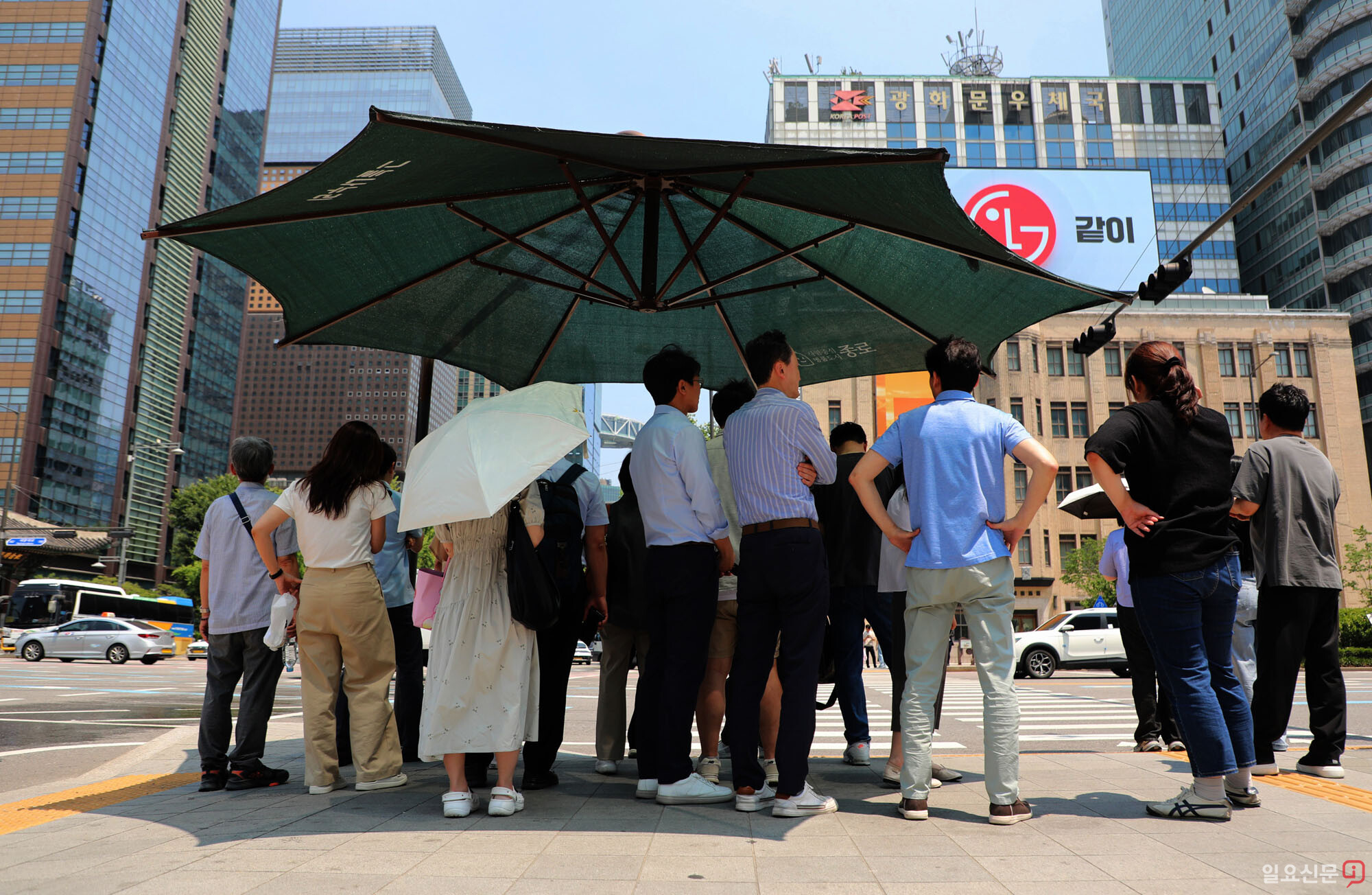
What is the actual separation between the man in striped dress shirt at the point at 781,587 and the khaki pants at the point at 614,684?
1355 millimetres

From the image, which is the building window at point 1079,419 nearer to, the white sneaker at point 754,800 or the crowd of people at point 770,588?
the crowd of people at point 770,588

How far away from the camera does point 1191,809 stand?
377 cm

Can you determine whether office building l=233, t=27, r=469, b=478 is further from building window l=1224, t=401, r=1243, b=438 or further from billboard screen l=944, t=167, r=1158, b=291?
building window l=1224, t=401, r=1243, b=438

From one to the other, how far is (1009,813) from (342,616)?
11.3 ft

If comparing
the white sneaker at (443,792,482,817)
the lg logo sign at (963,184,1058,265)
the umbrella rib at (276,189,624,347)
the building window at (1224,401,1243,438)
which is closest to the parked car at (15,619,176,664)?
the umbrella rib at (276,189,624,347)

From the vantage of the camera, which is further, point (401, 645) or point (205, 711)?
point (401, 645)

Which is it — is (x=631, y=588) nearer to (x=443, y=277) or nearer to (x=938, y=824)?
(x=938, y=824)

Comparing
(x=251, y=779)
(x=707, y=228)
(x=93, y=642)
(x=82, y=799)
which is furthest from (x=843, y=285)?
(x=93, y=642)

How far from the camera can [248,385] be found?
155500 millimetres

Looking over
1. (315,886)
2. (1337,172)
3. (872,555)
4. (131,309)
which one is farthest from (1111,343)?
(131,309)

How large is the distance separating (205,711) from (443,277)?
298 cm

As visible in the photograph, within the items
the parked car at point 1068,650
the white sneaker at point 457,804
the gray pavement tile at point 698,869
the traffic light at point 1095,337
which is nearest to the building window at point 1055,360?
the parked car at point 1068,650

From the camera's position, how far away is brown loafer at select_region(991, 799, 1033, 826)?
12.2 feet

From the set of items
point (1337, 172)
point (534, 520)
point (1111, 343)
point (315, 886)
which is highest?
point (1337, 172)
